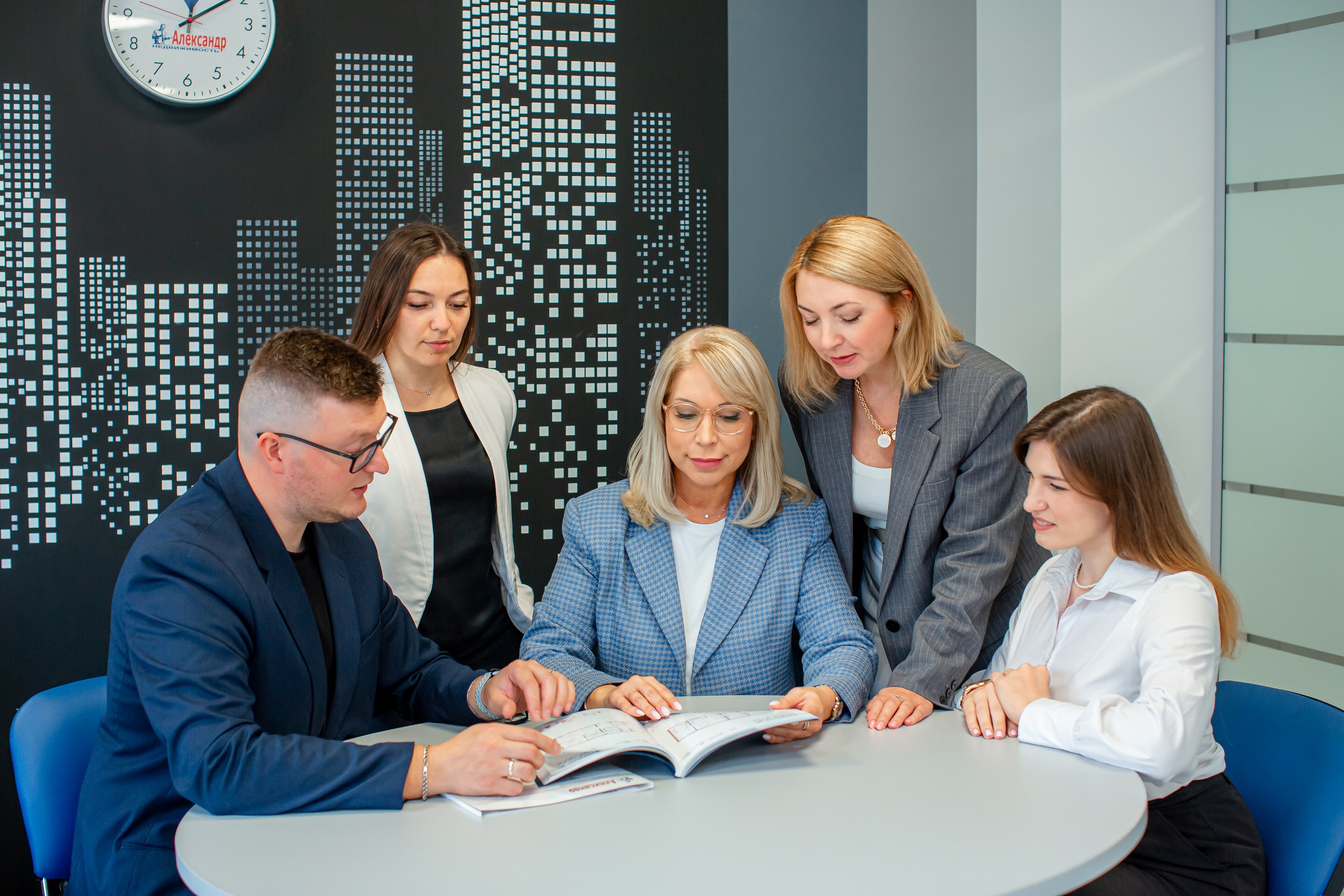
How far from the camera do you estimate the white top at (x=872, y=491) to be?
239 cm

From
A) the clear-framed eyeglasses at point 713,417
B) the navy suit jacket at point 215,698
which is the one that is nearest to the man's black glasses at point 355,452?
the navy suit jacket at point 215,698

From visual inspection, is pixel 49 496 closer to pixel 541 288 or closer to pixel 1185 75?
pixel 541 288

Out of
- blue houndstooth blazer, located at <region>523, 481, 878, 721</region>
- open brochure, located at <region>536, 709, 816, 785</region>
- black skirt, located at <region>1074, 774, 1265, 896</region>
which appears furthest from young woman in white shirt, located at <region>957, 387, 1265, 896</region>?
open brochure, located at <region>536, 709, 816, 785</region>

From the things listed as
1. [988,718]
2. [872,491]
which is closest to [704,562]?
[872,491]

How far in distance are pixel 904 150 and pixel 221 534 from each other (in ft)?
8.67

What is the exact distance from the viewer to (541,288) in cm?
335

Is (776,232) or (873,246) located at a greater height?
(776,232)

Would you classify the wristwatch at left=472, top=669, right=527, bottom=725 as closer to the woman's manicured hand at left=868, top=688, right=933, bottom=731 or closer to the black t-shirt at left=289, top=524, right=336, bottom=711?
the black t-shirt at left=289, top=524, right=336, bottom=711

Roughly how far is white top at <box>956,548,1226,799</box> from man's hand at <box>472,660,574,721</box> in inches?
32.8

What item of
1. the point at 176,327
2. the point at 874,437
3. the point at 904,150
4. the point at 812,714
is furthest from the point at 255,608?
the point at 904,150

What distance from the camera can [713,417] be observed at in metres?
2.28

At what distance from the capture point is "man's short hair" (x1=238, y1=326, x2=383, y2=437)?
1771 millimetres

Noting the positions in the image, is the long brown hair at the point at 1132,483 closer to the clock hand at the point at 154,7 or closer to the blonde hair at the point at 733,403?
the blonde hair at the point at 733,403

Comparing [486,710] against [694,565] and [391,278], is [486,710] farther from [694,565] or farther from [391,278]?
[391,278]
